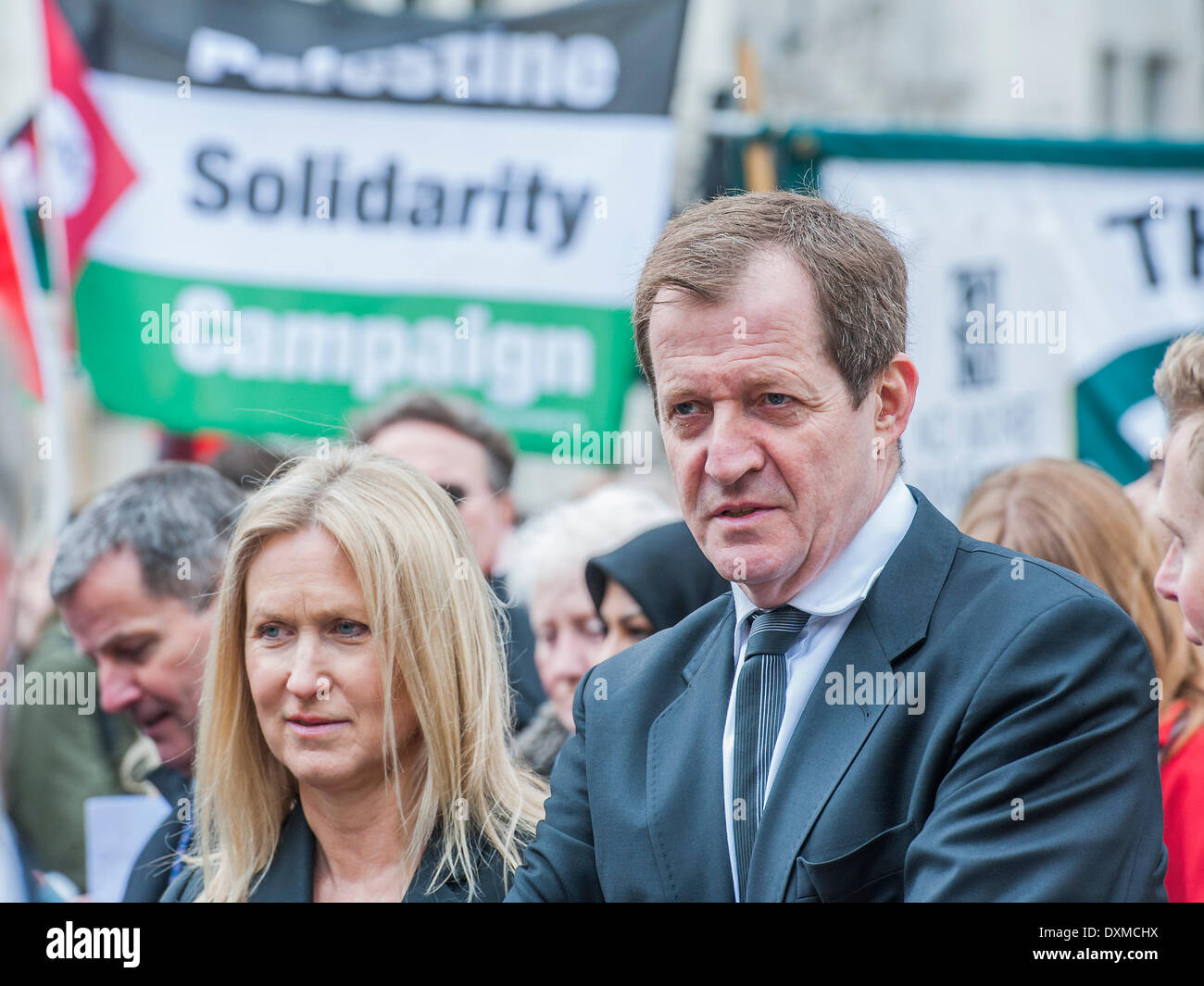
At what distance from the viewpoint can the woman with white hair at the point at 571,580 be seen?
380 cm

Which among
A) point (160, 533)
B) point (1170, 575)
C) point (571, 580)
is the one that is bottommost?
point (1170, 575)

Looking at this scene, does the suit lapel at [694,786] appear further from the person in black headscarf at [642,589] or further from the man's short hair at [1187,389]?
the person in black headscarf at [642,589]

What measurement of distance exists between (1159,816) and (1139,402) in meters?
3.81

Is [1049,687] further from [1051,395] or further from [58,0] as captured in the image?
[58,0]

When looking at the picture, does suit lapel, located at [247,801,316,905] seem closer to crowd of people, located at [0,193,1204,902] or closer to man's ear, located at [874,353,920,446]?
crowd of people, located at [0,193,1204,902]

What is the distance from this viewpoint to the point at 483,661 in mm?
2459

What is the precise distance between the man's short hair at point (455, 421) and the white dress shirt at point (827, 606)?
279 centimetres

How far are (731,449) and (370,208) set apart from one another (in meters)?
3.53

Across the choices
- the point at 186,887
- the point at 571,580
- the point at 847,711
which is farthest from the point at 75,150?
the point at 847,711

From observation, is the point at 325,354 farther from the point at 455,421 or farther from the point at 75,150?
the point at 75,150

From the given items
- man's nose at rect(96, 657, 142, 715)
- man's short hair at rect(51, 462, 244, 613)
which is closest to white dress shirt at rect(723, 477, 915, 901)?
man's short hair at rect(51, 462, 244, 613)

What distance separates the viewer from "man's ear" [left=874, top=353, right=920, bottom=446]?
6.36 feet

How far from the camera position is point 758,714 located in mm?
1846

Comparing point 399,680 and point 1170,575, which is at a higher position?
point 1170,575
